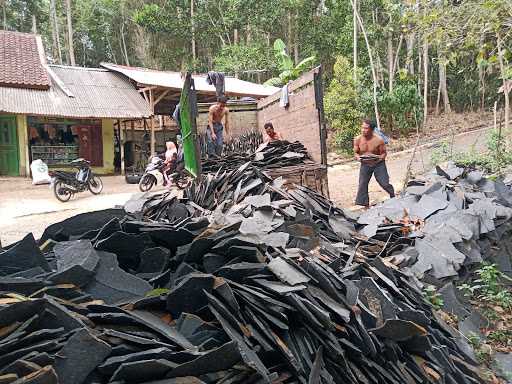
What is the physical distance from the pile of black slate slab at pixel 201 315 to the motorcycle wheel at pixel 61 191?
8.79m

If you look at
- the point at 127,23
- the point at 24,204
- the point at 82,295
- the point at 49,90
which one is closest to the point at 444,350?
the point at 82,295

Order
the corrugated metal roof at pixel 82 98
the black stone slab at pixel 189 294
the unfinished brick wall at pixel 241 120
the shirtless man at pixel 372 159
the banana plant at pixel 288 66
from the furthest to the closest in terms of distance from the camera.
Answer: the banana plant at pixel 288 66, the corrugated metal roof at pixel 82 98, the unfinished brick wall at pixel 241 120, the shirtless man at pixel 372 159, the black stone slab at pixel 189 294

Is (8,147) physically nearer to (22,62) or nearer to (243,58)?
(22,62)

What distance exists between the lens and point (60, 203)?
37.1 feet

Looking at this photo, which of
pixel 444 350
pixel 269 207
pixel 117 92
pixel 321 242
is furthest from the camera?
pixel 117 92

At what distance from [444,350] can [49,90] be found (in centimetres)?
1678

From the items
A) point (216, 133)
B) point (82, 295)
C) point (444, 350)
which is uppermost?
point (216, 133)

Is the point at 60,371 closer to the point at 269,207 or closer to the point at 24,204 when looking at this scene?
the point at 269,207

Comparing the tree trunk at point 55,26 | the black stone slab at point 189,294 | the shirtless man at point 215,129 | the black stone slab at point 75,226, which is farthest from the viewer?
the tree trunk at point 55,26

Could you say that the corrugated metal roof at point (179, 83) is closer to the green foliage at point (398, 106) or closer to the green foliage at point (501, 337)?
the green foliage at point (398, 106)

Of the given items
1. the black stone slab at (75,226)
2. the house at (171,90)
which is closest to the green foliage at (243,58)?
the house at (171,90)

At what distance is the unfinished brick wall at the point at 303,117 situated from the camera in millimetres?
7582

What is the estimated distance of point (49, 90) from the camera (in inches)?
638

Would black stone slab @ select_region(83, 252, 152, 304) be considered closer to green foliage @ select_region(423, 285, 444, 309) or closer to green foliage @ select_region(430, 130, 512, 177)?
green foliage @ select_region(423, 285, 444, 309)
